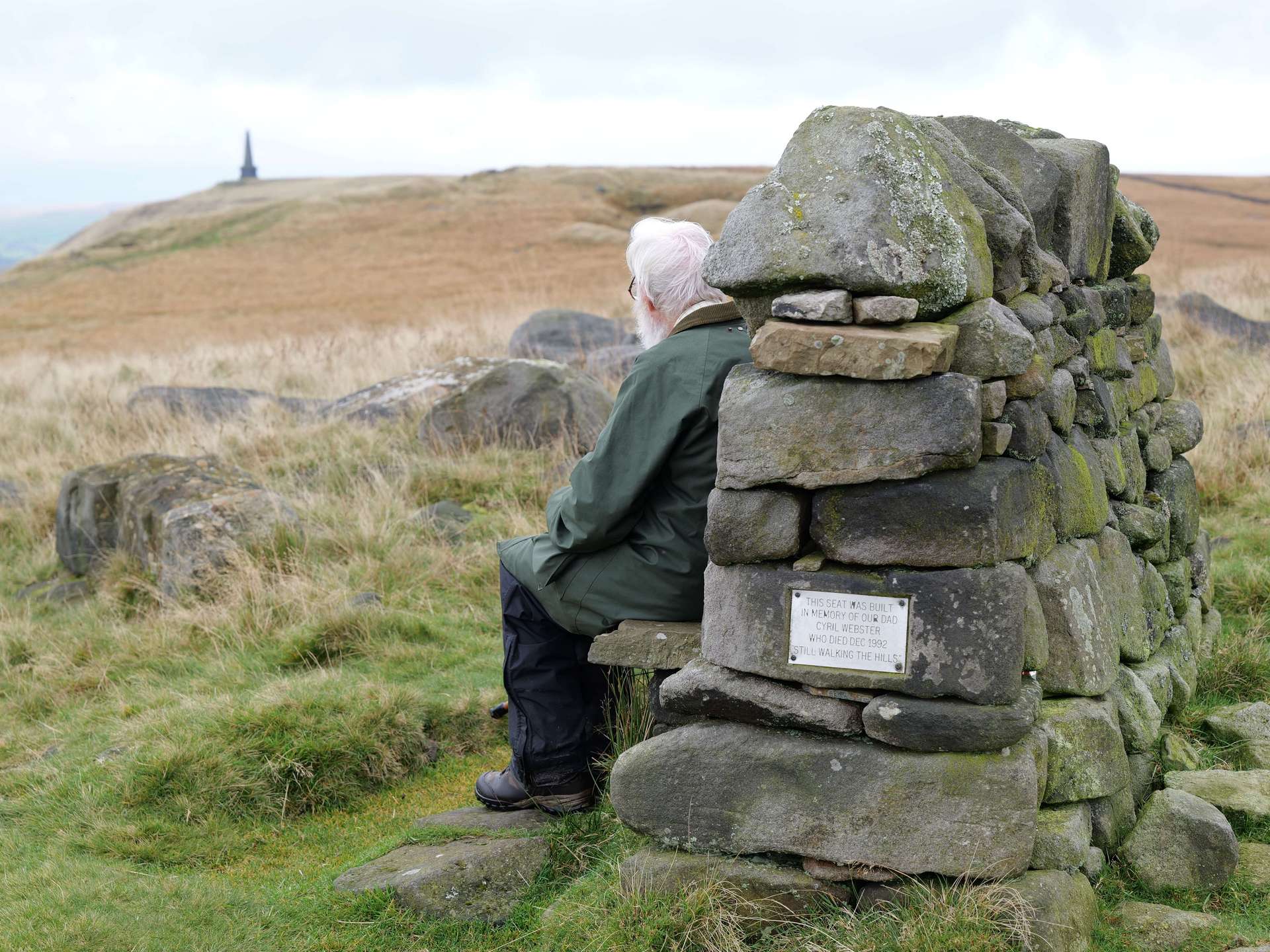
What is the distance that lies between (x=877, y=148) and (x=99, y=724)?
442 cm

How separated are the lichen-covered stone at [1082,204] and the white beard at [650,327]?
55.1 inches

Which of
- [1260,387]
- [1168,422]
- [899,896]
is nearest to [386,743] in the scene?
[899,896]

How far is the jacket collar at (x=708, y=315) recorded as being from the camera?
3.38m

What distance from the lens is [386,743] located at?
462cm

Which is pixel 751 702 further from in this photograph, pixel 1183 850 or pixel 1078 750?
pixel 1183 850

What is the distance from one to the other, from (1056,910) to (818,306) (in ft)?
5.25

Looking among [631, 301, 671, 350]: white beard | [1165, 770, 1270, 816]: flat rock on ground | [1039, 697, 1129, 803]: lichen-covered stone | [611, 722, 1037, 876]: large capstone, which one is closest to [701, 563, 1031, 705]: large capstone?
[611, 722, 1037, 876]: large capstone

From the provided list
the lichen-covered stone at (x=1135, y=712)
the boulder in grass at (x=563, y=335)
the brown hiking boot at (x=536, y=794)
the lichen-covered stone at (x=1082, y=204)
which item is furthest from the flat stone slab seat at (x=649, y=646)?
the boulder in grass at (x=563, y=335)

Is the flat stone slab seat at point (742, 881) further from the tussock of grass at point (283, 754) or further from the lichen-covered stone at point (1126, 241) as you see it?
the lichen-covered stone at point (1126, 241)

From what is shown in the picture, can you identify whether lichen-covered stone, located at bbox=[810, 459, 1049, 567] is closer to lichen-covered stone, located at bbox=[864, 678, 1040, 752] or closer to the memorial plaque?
the memorial plaque

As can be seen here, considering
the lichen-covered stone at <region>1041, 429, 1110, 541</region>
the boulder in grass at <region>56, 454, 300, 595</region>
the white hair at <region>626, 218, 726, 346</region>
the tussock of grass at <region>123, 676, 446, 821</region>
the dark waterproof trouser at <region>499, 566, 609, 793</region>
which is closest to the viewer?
the lichen-covered stone at <region>1041, 429, 1110, 541</region>

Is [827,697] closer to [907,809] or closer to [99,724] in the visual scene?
[907,809]

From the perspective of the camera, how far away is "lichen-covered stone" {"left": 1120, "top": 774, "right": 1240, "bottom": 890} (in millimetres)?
3080

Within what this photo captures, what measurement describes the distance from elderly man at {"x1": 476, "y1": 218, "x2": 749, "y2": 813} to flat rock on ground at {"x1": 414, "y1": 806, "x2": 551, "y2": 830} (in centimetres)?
4
